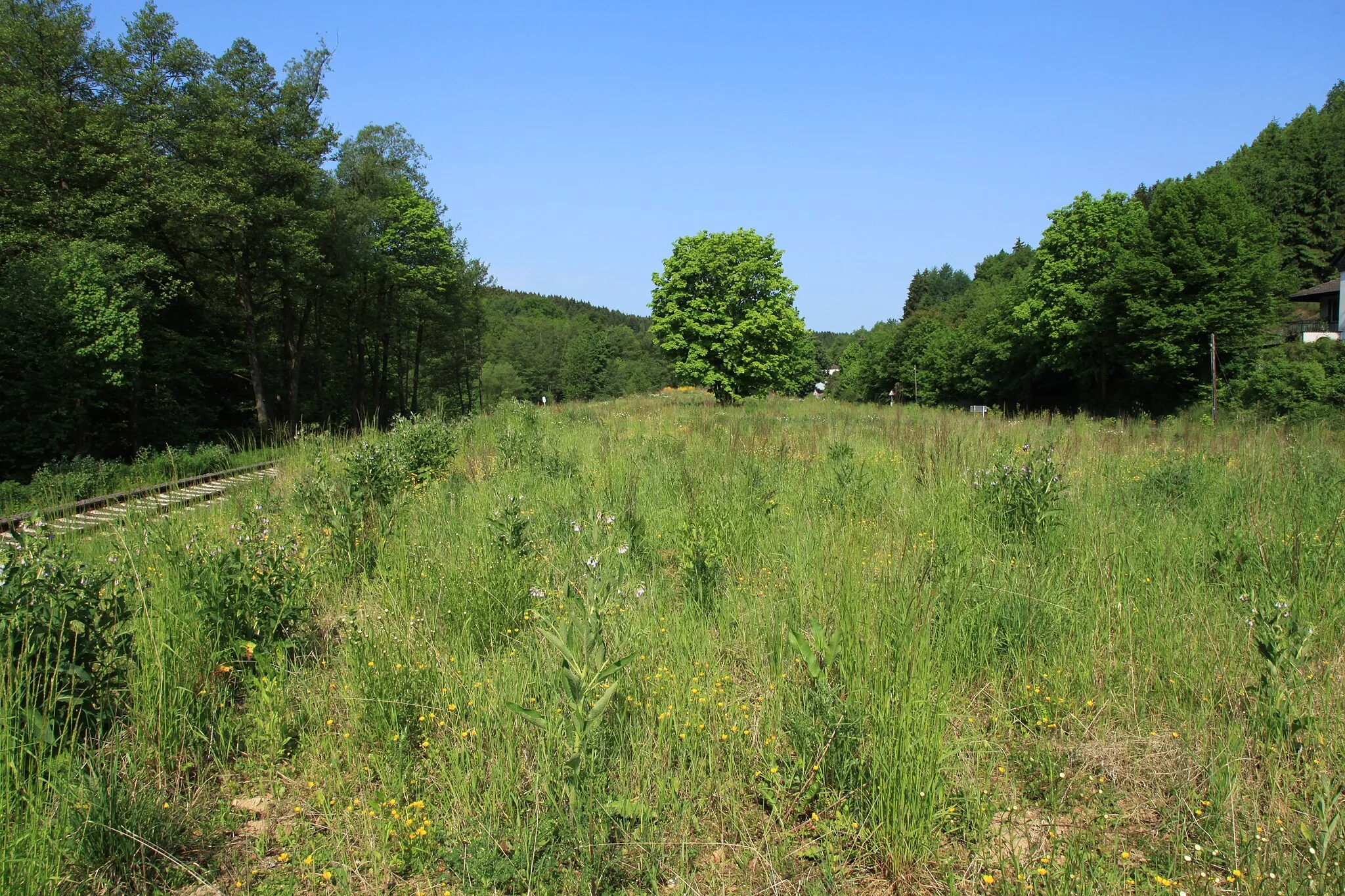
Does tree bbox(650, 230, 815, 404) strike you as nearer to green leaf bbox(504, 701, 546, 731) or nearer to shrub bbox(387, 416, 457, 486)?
shrub bbox(387, 416, 457, 486)

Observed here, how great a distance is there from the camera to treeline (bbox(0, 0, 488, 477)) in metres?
19.9

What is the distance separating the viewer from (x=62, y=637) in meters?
2.91

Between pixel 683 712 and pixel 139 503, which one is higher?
pixel 139 503

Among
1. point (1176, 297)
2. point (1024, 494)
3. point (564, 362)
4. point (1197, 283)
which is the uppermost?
point (564, 362)

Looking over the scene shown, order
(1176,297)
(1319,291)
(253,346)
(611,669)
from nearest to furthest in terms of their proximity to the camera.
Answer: (611,669), (253,346), (1176,297), (1319,291)

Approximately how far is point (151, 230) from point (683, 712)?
29346mm

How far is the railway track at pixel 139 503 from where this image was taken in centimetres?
607

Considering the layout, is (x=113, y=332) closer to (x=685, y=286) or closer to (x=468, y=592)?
(x=468, y=592)

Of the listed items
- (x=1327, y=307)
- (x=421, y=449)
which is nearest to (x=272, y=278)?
(x=421, y=449)

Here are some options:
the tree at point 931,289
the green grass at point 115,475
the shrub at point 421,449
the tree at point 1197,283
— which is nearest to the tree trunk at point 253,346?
the green grass at point 115,475

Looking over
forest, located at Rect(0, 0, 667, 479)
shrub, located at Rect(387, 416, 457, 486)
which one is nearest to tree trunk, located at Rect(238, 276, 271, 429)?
forest, located at Rect(0, 0, 667, 479)

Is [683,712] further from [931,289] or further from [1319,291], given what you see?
[931,289]

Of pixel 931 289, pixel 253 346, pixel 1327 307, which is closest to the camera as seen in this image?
pixel 253 346

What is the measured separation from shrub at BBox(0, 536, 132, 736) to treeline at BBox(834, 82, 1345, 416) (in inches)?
778
